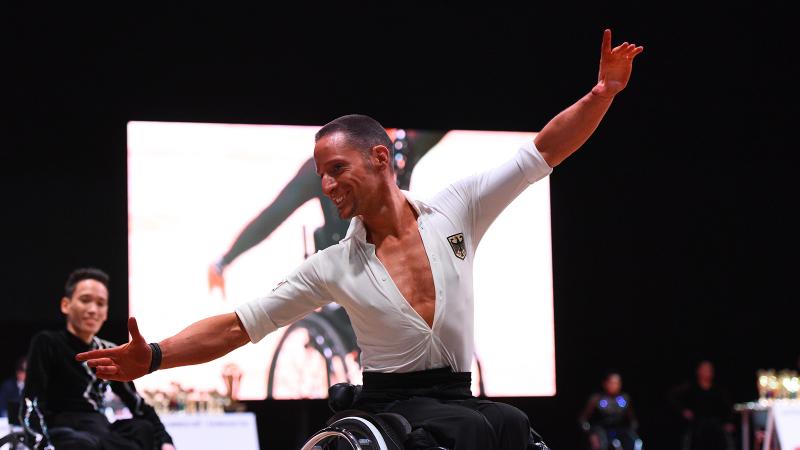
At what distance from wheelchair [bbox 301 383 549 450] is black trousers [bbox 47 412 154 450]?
1.70 m

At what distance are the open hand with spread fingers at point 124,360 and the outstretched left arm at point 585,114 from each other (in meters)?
1.06

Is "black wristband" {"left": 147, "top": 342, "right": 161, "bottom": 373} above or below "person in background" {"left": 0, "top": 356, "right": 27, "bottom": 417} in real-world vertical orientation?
above

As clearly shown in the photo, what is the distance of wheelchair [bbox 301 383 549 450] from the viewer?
2.31 m

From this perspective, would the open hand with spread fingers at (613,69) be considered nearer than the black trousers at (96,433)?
Yes

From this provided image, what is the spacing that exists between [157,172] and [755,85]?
5.39 meters

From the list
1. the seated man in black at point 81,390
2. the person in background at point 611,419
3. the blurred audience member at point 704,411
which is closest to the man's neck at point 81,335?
the seated man in black at point 81,390

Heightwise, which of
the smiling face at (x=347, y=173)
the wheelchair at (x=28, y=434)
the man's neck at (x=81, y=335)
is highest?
the smiling face at (x=347, y=173)

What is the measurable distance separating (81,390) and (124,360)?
6.66ft

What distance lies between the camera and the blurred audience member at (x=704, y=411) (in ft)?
30.0

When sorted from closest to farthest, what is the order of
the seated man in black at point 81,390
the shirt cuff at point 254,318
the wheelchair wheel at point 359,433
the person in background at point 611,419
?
the wheelchair wheel at point 359,433
the shirt cuff at point 254,318
the seated man in black at point 81,390
the person in background at point 611,419

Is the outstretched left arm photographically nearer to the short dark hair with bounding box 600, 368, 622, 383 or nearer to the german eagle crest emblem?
the german eagle crest emblem

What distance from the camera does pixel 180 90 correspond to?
821cm

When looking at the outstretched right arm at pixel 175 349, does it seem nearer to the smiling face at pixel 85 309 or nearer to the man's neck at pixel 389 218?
the man's neck at pixel 389 218

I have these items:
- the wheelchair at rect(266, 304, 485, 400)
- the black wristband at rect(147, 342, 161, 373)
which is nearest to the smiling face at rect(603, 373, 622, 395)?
the wheelchair at rect(266, 304, 485, 400)
